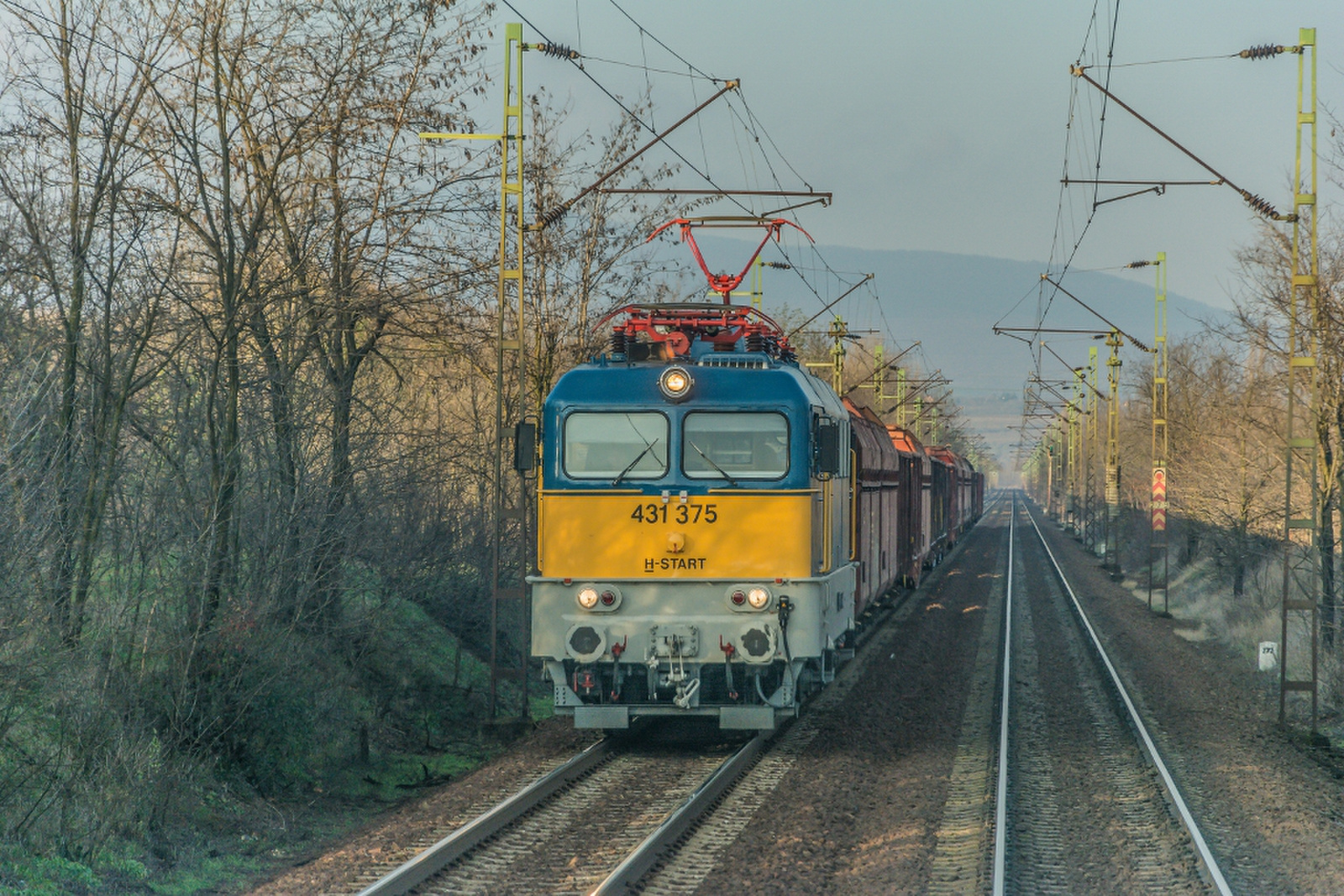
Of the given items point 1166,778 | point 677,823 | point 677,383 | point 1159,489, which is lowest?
point 1166,778

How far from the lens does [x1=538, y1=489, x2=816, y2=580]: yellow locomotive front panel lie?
10.7 m

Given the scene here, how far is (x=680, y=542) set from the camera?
10.7 metres

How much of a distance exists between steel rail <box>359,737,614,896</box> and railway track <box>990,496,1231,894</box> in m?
3.28

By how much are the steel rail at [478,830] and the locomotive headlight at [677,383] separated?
324cm

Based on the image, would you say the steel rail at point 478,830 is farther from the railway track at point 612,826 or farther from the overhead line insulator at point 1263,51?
the overhead line insulator at point 1263,51

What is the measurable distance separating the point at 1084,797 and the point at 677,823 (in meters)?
3.72

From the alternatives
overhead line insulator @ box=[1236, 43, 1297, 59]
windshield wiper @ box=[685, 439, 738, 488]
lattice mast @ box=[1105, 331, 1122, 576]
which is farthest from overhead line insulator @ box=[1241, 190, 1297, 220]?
lattice mast @ box=[1105, 331, 1122, 576]

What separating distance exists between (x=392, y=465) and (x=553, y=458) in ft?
13.7

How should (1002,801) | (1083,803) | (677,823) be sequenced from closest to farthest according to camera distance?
(677,823) → (1002,801) → (1083,803)

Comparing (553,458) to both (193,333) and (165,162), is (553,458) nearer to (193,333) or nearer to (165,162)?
(193,333)

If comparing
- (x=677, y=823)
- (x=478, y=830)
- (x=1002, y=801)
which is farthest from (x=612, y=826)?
(x=1002, y=801)

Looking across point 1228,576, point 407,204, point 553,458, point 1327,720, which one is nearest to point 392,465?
point 407,204

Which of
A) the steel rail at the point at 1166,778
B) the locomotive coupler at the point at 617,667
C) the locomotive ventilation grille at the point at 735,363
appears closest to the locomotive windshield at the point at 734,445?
the locomotive ventilation grille at the point at 735,363

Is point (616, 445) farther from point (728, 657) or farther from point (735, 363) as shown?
point (728, 657)
